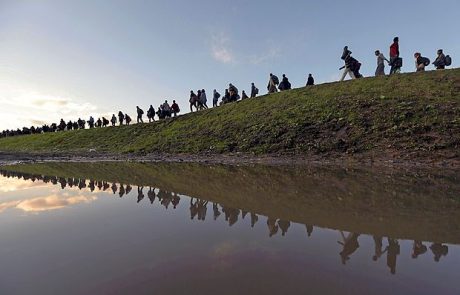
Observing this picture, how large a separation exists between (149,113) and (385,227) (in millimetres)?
39870

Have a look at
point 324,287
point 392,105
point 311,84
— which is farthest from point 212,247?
point 311,84

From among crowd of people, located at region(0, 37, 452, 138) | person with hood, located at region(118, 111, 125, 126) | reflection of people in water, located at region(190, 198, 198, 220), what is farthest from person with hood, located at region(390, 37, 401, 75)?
person with hood, located at region(118, 111, 125, 126)

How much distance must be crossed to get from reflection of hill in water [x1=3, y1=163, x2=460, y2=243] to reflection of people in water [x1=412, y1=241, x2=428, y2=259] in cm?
34

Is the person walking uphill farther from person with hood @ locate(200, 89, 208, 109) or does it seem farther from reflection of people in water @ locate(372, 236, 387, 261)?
reflection of people in water @ locate(372, 236, 387, 261)

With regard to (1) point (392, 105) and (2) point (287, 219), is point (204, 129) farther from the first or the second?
(2) point (287, 219)

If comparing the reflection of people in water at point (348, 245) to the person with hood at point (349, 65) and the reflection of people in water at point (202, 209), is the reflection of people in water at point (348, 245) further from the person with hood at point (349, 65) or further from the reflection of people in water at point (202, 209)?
the person with hood at point (349, 65)

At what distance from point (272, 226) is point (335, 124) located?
18.5m

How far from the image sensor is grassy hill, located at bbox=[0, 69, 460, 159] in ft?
70.7

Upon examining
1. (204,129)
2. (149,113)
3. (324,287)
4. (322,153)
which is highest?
(149,113)

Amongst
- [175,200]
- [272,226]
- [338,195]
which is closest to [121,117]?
[175,200]

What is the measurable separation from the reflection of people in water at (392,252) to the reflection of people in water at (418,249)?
23cm

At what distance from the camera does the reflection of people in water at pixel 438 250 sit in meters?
5.96

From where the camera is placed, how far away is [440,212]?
8.62 meters

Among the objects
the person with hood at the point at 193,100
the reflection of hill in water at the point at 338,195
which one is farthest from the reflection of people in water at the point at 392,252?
the person with hood at the point at 193,100
